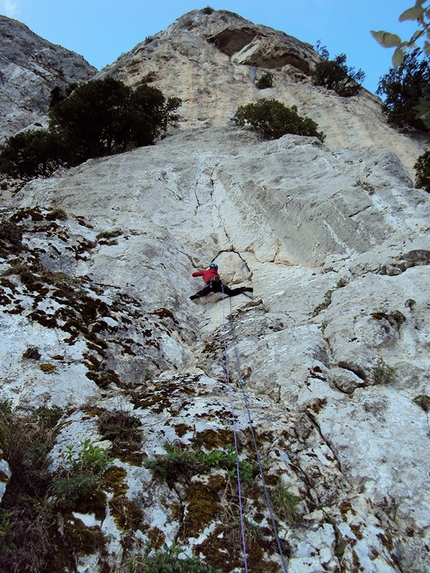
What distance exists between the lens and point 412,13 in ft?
7.89

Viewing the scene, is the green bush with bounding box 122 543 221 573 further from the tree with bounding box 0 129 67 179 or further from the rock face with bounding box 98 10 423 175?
the tree with bounding box 0 129 67 179

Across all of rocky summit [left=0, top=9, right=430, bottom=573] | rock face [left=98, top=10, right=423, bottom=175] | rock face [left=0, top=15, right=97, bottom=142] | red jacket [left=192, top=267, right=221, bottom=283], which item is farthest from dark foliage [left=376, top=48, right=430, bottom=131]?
rock face [left=0, top=15, right=97, bottom=142]

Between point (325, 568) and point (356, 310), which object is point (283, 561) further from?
point (356, 310)

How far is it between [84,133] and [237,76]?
61.0 ft

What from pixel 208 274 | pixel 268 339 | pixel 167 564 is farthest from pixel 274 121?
pixel 167 564

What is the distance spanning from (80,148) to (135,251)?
17.1 metres

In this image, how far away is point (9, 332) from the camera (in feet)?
25.0

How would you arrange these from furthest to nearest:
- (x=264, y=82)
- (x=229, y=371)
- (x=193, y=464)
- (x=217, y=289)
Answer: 1. (x=264, y=82)
2. (x=217, y=289)
3. (x=229, y=371)
4. (x=193, y=464)

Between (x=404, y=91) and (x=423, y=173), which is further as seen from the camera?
(x=404, y=91)

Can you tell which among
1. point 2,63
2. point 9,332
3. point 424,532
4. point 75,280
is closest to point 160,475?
point 424,532

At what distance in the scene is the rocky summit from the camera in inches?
176

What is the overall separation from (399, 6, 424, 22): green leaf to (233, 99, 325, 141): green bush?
2458 cm

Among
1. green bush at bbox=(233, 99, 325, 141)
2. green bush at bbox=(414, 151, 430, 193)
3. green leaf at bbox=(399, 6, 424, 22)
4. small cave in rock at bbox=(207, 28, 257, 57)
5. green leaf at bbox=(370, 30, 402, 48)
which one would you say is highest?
small cave in rock at bbox=(207, 28, 257, 57)

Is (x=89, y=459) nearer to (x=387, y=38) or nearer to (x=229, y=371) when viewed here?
(x=229, y=371)
